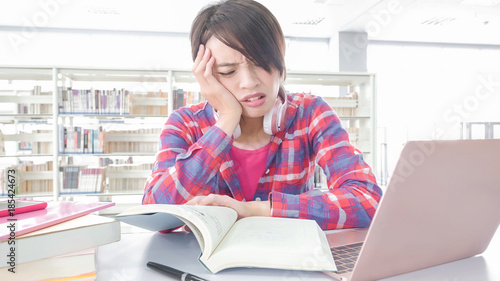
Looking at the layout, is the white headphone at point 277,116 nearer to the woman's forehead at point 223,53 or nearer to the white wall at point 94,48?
the woman's forehead at point 223,53

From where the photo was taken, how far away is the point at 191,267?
1.69 ft

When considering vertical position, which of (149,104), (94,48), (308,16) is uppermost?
(308,16)

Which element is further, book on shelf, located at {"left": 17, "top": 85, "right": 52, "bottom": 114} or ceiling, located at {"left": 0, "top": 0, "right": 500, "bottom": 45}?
ceiling, located at {"left": 0, "top": 0, "right": 500, "bottom": 45}

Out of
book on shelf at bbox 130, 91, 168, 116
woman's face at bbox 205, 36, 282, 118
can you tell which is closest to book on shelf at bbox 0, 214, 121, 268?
woman's face at bbox 205, 36, 282, 118

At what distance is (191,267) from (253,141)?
2.14 ft

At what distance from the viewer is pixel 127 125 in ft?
12.4

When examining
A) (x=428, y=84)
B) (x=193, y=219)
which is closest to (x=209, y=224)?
(x=193, y=219)

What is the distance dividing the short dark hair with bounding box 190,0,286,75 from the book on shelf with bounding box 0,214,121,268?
58 cm

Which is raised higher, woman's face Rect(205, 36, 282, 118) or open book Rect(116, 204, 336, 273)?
woman's face Rect(205, 36, 282, 118)

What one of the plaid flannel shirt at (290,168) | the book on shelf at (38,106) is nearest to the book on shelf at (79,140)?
the book on shelf at (38,106)

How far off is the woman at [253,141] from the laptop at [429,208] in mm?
291

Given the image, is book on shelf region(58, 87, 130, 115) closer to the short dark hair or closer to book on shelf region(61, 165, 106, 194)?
book on shelf region(61, 165, 106, 194)

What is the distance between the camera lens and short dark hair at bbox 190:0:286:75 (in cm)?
91

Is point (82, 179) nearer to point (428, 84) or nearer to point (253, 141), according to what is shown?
point (253, 141)
